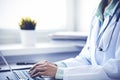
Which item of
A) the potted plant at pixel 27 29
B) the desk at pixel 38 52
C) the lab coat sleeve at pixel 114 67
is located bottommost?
the desk at pixel 38 52

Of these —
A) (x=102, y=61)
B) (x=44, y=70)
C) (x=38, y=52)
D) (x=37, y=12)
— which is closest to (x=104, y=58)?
(x=102, y=61)

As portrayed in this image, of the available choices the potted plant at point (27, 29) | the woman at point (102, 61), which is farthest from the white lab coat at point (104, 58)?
the potted plant at point (27, 29)

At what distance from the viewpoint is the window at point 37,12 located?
172 cm

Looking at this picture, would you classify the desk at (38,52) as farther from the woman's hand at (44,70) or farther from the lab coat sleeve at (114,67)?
the lab coat sleeve at (114,67)

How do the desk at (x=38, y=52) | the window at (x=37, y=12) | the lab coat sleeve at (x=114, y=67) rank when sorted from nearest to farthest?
the lab coat sleeve at (x=114, y=67)
the desk at (x=38, y=52)
the window at (x=37, y=12)

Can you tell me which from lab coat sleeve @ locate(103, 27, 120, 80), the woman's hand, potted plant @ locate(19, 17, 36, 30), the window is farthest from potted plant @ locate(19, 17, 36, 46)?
lab coat sleeve @ locate(103, 27, 120, 80)

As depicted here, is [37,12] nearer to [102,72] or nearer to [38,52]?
[38,52]

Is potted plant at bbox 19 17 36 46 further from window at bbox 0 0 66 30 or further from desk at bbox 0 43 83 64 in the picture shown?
window at bbox 0 0 66 30

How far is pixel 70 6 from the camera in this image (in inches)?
75.2

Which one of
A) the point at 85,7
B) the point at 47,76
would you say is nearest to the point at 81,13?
the point at 85,7

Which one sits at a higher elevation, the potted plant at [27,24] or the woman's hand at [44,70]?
the potted plant at [27,24]

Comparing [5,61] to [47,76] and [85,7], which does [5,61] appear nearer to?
[47,76]

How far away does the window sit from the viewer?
5.65ft

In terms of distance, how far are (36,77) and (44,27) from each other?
0.84 meters
